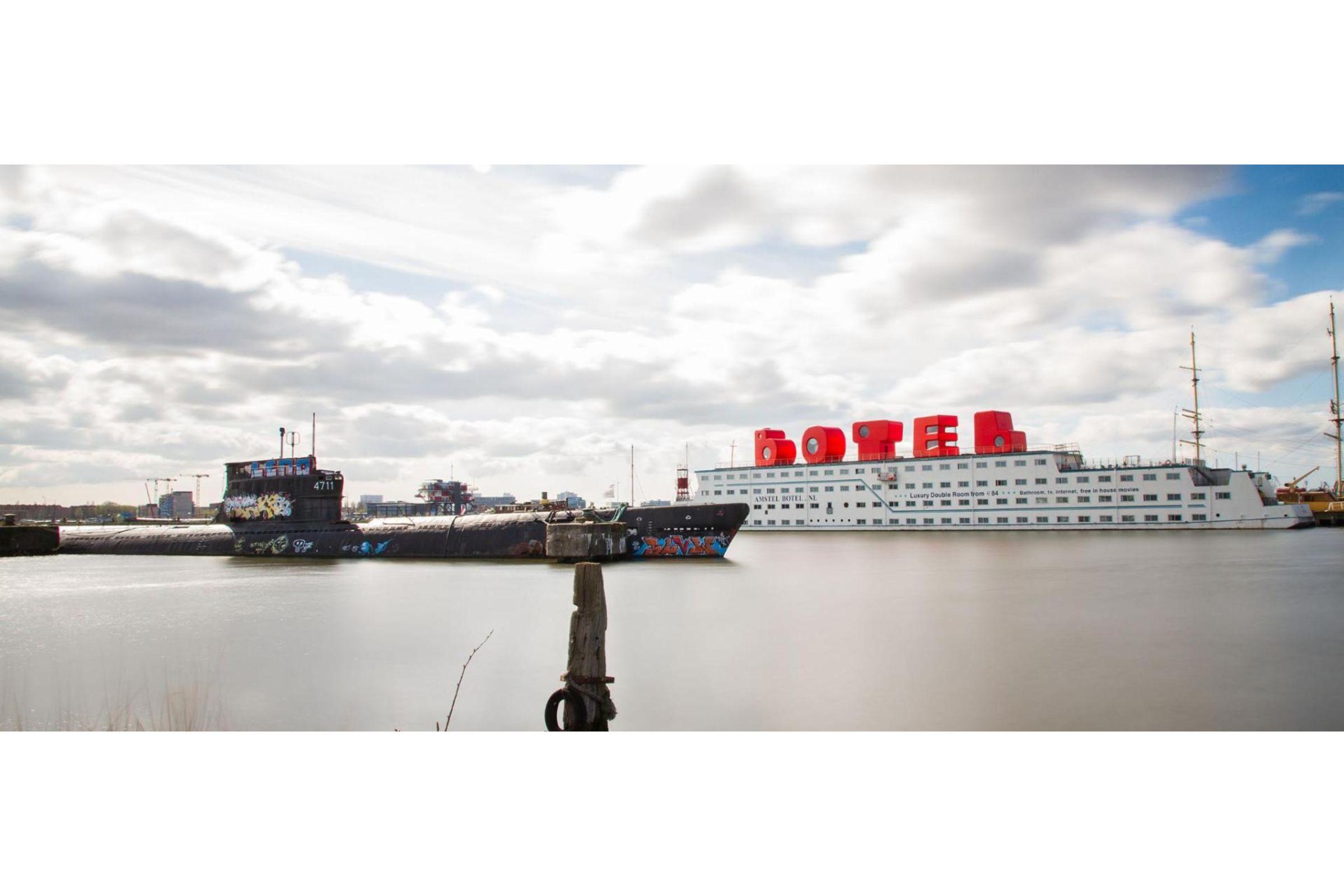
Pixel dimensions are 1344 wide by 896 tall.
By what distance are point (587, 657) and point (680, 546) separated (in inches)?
719

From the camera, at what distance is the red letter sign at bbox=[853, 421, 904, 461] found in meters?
42.2

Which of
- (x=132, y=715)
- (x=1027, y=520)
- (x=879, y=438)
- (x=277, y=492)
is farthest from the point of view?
(x=879, y=438)

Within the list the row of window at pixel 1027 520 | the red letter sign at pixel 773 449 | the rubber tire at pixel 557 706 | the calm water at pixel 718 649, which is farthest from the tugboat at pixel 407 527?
the red letter sign at pixel 773 449

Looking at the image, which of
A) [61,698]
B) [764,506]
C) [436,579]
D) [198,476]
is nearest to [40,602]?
→ [198,476]

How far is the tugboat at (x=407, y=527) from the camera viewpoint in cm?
2255

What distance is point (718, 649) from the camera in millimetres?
9055

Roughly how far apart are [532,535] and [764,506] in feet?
87.9

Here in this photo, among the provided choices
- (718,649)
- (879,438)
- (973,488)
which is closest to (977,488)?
(973,488)

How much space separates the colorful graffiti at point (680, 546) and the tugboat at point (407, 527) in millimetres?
26

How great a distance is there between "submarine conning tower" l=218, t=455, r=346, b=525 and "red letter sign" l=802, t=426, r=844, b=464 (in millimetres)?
29986

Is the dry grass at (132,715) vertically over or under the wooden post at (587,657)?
under

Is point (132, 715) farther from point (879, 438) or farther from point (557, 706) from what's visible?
point (879, 438)

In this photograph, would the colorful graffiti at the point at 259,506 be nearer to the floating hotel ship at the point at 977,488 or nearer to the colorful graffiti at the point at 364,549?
the colorful graffiti at the point at 364,549

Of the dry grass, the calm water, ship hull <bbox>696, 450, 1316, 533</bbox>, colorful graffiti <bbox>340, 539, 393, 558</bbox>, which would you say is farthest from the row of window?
the dry grass
